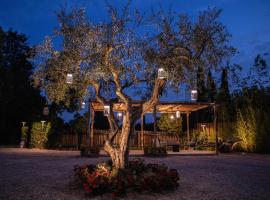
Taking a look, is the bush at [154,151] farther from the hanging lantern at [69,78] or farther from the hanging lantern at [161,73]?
the hanging lantern at [161,73]

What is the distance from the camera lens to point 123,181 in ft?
18.6

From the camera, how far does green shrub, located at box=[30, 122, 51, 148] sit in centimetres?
2069

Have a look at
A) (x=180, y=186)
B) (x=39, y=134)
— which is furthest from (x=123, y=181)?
(x=39, y=134)

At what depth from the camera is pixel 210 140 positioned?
1997cm

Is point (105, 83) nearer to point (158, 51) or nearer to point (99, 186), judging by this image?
point (158, 51)

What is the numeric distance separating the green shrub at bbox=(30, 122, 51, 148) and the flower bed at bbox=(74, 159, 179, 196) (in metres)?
15.2

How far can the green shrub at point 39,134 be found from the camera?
67.9ft

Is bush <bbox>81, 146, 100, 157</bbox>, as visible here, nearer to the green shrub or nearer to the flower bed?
the green shrub

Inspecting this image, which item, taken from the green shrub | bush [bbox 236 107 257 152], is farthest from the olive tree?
the green shrub

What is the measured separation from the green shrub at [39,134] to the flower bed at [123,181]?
15.2 metres

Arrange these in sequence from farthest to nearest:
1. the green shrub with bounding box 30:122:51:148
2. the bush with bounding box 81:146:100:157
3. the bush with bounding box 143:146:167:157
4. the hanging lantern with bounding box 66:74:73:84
A: the green shrub with bounding box 30:122:51:148, the bush with bounding box 143:146:167:157, the bush with bounding box 81:146:100:157, the hanging lantern with bounding box 66:74:73:84

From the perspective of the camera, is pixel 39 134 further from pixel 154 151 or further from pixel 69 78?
pixel 69 78

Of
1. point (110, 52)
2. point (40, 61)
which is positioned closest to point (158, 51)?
point (110, 52)

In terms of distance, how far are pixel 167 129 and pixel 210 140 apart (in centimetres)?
466
